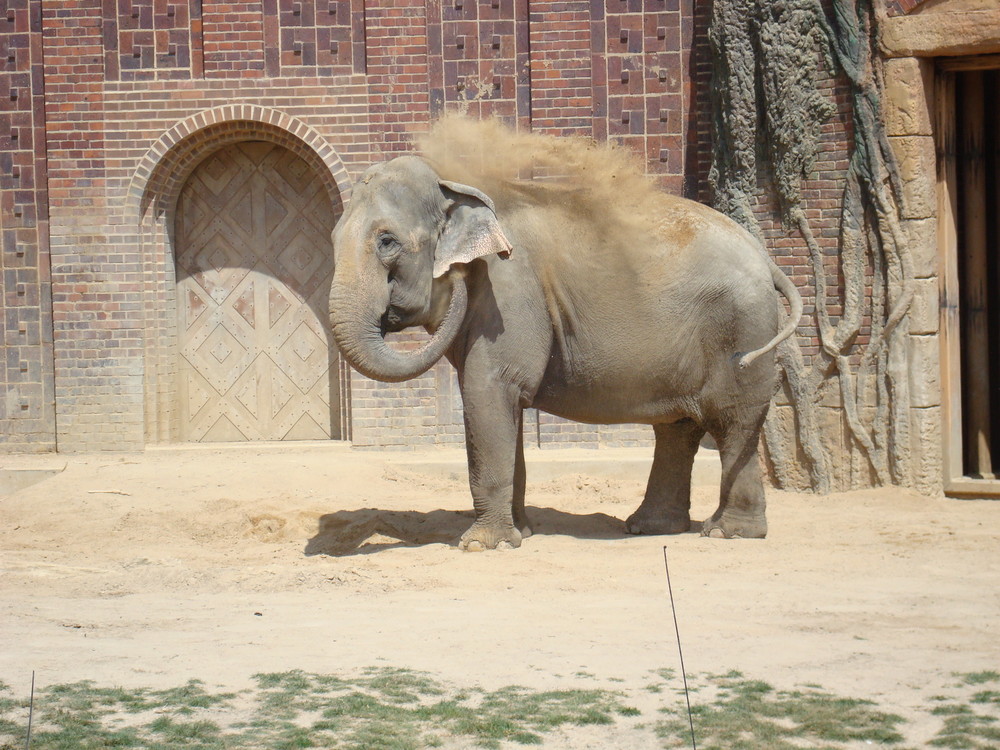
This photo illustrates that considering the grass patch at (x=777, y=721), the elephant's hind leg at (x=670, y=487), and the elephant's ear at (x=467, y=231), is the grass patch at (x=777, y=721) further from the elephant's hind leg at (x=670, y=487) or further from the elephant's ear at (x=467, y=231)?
the elephant's hind leg at (x=670, y=487)

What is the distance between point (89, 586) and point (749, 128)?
646 centimetres

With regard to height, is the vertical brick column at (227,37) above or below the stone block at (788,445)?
above

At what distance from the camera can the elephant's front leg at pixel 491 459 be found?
7.75 m

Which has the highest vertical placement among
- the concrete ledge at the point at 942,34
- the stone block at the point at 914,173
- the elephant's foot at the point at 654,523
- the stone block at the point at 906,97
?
the concrete ledge at the point at 942,34

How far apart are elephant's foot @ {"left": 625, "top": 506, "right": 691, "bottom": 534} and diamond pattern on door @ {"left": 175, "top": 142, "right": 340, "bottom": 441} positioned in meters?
4.68

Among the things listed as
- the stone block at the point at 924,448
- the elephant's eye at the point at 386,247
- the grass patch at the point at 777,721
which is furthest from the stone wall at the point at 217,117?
the grass patch at the point at 777,721

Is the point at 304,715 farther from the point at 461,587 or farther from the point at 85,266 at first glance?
the point at 85,266

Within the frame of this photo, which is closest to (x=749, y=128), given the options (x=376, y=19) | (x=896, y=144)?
(x=896, y=144)

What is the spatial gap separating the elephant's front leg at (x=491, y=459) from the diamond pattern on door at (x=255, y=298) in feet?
15.8

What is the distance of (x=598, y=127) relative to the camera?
464 inches

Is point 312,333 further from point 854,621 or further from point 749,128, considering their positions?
point 854,621

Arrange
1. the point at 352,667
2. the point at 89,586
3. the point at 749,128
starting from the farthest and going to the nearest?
the point at 749,128 → the point at 89,586 → the point at 352,667

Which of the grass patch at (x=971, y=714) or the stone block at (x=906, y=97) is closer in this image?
the grass patch at (x=971, y=714)

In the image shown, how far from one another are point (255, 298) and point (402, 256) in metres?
5.35
